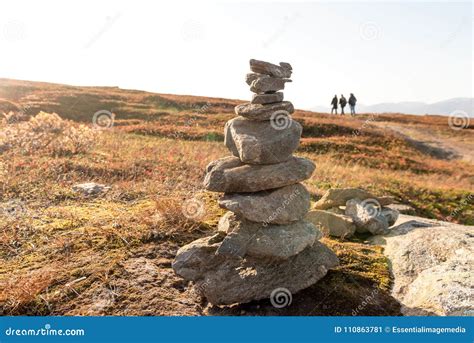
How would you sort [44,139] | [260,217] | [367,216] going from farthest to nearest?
[44,139], [367,216], [260,217]

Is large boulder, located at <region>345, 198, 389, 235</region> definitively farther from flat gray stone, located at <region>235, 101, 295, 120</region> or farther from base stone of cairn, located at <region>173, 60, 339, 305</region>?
flat gray stone, located at <region>235, 101, 295, 120</region>

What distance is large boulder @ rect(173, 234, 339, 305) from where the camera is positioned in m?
8.22

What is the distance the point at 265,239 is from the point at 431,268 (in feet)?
13.3

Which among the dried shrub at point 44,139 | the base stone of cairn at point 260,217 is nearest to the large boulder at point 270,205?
the base stone of cairn at point 260,217

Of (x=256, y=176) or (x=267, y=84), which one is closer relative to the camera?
(x=256, y=176)

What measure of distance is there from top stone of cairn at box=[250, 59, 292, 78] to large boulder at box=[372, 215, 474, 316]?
550cm

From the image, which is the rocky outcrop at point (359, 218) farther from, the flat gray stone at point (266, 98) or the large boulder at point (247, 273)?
the flat gray stone at point (266, 98)

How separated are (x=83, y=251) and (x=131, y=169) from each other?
915cm

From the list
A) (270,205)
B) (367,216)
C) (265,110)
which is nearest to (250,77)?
(265,110)

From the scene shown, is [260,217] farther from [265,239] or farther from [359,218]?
[359,218]

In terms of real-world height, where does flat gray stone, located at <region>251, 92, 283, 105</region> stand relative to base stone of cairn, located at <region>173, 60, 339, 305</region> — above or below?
above

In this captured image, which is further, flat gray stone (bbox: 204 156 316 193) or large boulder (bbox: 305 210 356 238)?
large boulder (bbox: 305 210 356 238)

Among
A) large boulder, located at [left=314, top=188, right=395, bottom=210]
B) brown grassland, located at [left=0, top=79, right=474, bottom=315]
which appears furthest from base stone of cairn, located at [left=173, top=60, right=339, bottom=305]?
large boulder, located at [left=314, top=188, right=395, bottom=210]

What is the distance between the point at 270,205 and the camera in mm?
8812
